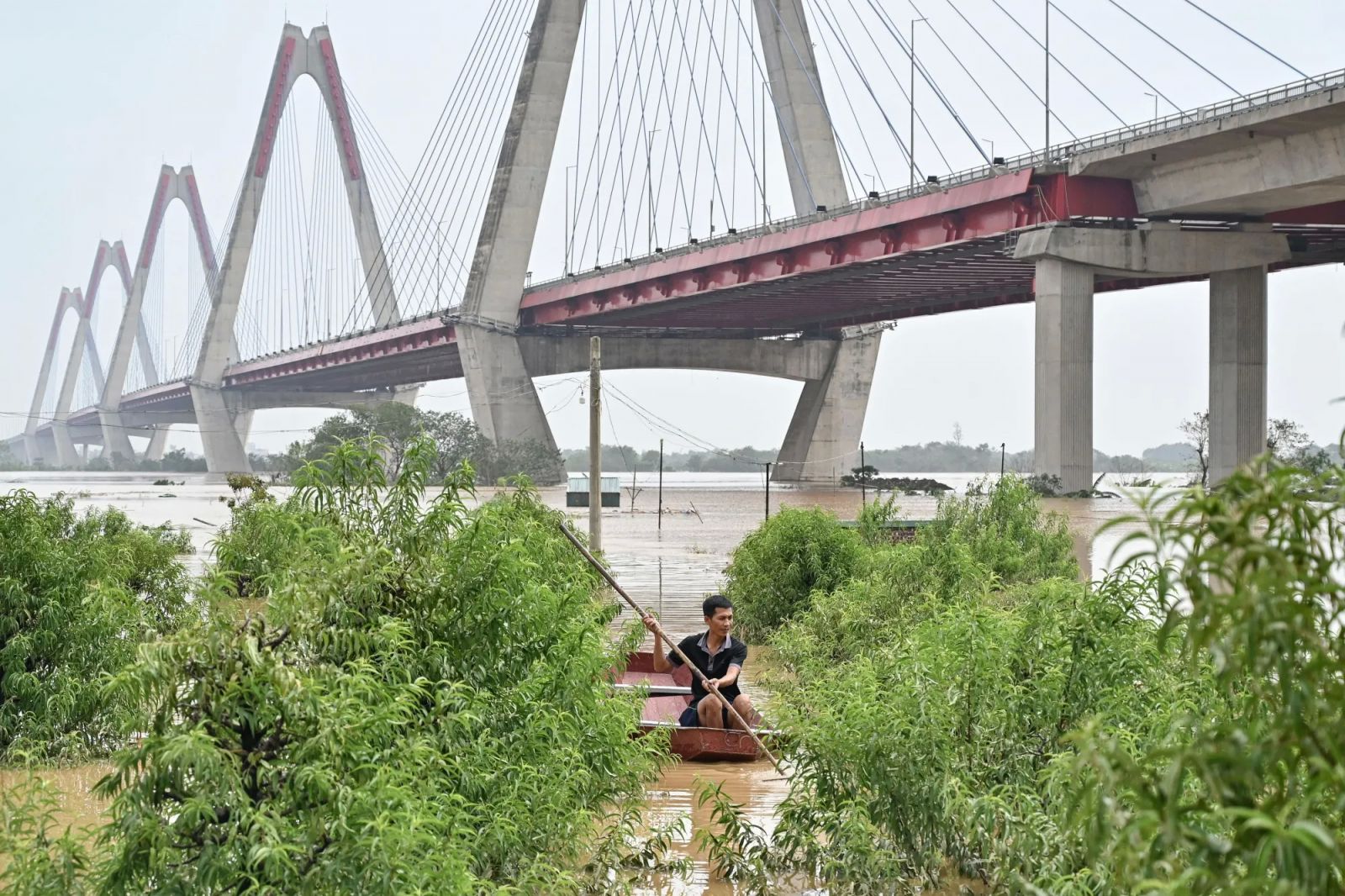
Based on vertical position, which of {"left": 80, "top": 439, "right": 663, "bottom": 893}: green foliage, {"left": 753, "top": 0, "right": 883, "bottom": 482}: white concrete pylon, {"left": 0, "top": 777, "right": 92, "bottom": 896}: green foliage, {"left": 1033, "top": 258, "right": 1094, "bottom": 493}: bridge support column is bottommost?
{"left": 0, "top": 777, "right": 92, "bottom": 896}: green foliage

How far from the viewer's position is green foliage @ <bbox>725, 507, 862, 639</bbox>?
619 inches

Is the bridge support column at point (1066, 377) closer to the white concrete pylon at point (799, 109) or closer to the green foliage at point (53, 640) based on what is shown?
the white concrete pylon at point (799, 109)

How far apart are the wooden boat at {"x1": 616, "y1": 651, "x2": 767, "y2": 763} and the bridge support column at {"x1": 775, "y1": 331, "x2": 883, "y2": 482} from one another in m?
48.9

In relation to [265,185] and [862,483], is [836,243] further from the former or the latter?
[265,185]

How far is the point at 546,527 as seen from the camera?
10.3 metres

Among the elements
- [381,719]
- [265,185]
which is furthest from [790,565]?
[265,185]

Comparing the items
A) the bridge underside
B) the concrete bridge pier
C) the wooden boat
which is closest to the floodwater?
the wooden boat

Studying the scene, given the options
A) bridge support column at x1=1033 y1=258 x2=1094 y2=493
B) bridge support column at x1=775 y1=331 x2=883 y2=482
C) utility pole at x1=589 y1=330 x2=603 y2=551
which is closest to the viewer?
utility pole at x1=589 y1=330 x2=603 y2=551

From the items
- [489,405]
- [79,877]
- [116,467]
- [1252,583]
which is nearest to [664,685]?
[79,877]

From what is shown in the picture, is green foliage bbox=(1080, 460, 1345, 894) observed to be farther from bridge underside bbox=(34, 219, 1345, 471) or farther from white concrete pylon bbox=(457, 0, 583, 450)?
white concrete pylon bbox=(457, 0, 583, 450)

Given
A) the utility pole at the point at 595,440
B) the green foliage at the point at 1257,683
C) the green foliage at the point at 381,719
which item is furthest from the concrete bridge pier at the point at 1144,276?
the green foliage at the point at 1257,683

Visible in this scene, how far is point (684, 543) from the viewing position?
32.9 metres

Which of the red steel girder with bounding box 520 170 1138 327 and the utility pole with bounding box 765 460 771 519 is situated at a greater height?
the red steel girder with bounding box 520 170 1138 327

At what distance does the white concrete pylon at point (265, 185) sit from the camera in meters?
78.9
